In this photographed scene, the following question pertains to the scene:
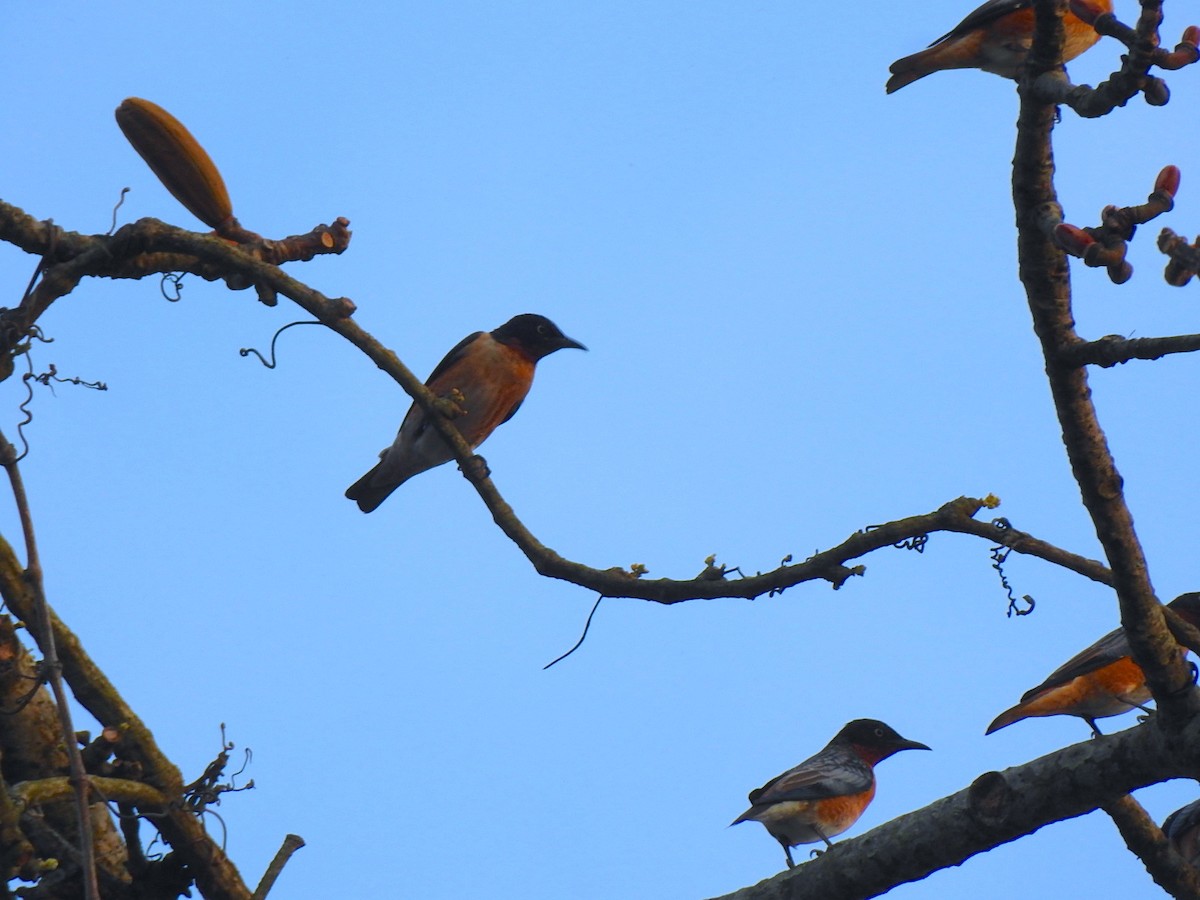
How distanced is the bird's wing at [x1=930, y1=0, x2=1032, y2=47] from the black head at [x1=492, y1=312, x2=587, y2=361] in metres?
3.06

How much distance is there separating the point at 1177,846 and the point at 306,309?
3.47m

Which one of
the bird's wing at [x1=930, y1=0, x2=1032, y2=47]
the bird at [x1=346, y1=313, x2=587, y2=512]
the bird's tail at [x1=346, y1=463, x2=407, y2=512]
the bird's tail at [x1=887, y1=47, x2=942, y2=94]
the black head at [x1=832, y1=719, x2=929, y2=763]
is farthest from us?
the black head at [x1=832, y1=719, x2=929, y2=763]

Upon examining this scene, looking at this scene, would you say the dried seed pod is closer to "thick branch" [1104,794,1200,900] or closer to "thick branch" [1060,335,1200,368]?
"thick branch" [1060,335,1200,368]

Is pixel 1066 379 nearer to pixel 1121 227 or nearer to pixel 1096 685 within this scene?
pixel 1121 227

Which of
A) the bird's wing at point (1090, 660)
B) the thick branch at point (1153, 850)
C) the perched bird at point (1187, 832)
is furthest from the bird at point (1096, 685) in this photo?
the thick branch at point (1153, 850)

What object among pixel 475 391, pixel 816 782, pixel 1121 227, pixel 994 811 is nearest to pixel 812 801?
pixel 816 782

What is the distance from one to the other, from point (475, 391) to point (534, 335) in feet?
2.30

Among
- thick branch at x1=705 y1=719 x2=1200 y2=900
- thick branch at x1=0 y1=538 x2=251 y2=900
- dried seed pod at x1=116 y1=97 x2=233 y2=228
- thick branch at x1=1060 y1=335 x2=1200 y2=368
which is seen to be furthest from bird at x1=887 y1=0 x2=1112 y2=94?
thick branch at x1=0 y1=538 x2=251 y2=900

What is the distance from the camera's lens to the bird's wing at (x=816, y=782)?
23.5 feet

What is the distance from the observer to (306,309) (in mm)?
4387

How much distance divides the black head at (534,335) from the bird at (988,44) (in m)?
2.66

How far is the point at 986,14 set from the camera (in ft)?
20.5

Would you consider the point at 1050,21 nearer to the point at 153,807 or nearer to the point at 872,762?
the point at 153,807

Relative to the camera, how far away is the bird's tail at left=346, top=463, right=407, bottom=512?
26.9 feet
